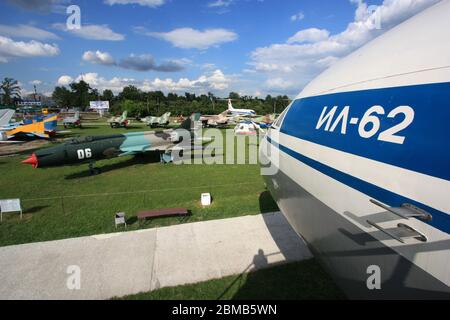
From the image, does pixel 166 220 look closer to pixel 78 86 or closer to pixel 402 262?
pixel 402 262

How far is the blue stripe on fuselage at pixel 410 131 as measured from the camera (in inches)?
70.2

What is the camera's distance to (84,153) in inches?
579

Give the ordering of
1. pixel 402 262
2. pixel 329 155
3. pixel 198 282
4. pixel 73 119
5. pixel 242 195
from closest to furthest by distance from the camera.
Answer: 1. pixel 402 262
2. pixel 329 155
3. pixel 198 282
4. pixel 242 195
5. pixel 73 119

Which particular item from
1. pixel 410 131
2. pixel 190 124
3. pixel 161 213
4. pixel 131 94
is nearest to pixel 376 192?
pixel 410 131

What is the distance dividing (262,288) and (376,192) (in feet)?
14.6

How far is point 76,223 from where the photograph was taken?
9.05 meters

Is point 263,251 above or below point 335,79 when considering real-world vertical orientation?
below

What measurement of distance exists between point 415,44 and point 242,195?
9.90m

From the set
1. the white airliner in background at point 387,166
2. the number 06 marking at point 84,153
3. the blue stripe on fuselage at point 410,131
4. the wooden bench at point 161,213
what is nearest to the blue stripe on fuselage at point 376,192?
the white airliner in background at point 387,166

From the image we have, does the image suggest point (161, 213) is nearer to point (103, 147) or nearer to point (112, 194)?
point (112, 194)

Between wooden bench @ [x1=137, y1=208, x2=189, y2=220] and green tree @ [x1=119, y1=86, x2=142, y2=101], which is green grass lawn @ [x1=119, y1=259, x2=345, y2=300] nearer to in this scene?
wooden bench @ [x1=137, y1=208, x2=189, y2=220]

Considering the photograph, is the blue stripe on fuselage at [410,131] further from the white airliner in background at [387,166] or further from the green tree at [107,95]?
the green tree at [107,95]

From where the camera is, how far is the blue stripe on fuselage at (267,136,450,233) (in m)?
1.77

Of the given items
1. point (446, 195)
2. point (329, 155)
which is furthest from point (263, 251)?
point (446, 195)
